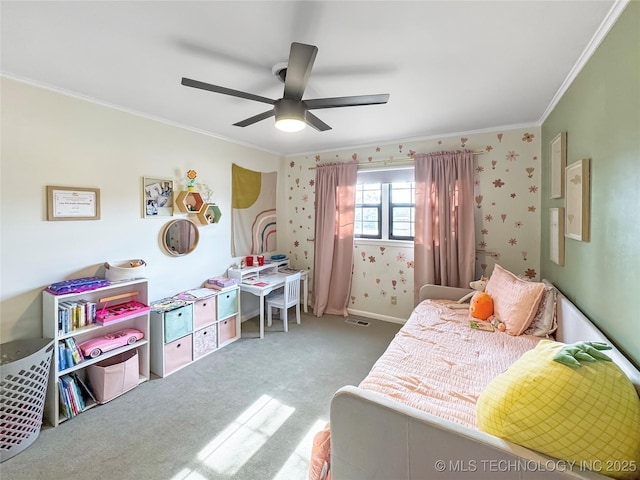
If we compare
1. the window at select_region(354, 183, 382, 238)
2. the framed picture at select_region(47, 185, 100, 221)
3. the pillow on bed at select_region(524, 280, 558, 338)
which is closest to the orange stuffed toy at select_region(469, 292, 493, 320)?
the pillow on bed at select_region(524, 280, 558, 338)

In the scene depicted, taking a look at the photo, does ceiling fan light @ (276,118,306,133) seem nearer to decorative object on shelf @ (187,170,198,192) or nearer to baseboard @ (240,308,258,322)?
decorative object on shelf @ (187,170,198,192)

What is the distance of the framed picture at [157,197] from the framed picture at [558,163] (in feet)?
11.1

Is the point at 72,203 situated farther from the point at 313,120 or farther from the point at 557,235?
the point at 557,235

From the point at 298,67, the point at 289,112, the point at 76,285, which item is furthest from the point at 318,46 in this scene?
the point at 76,285

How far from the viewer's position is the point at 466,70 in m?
1.84

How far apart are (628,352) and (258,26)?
2.26 m

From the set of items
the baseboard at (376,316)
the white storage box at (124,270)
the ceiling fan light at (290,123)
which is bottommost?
the baseboard at (376,316)

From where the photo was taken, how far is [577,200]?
1.80 m

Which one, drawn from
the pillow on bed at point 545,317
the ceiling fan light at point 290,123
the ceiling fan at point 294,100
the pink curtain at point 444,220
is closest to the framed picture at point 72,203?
the ceiling fan at point 294,100

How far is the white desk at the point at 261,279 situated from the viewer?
3314 mm

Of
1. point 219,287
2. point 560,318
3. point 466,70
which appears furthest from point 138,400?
point 466,70

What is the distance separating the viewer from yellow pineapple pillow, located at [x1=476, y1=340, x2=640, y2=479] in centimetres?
89

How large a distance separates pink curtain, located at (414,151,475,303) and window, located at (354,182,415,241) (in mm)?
307

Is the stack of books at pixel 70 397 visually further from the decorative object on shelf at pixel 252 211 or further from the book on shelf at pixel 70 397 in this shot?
the decorative object on shelf at pixel 252 211
